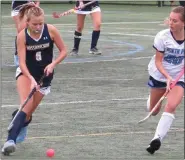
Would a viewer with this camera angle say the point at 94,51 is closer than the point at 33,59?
No

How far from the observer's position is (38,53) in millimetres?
8289

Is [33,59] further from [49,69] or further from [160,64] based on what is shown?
[160,64]

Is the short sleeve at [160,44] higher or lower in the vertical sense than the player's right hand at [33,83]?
higher

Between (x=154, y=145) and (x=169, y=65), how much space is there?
1.05m

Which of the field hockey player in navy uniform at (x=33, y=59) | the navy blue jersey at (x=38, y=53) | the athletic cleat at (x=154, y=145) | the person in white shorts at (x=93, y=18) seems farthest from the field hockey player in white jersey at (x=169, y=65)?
the person in white shorts at (x=93, y=18)

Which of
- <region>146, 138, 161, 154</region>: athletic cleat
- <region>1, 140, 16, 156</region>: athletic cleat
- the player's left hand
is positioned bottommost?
<region>1, 140, 16, 156</region>: athletic cleat

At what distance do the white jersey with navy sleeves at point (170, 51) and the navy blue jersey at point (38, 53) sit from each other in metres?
1.17

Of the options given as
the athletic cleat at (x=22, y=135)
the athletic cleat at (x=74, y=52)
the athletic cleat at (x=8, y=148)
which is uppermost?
the athletic cleat at (x=8, y=148)

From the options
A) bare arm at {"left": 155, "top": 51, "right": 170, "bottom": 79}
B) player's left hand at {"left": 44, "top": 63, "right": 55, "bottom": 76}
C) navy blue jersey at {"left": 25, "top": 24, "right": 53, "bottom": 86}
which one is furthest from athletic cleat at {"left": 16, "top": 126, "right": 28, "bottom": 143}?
bare arm at {"left": 155, "top": 51, "right": 170, "bottom": 79}

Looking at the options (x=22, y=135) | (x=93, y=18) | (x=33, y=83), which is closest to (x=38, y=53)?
(x=33, y=83)

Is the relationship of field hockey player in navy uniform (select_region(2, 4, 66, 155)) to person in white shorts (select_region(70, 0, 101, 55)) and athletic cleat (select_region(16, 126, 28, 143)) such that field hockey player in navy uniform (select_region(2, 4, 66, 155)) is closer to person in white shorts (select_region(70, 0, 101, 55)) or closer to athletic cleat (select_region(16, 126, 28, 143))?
athletic cleat (select_region(16, 126, 28, 143))

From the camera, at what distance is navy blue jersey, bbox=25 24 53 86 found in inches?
325

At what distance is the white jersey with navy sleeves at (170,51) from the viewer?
8305mm

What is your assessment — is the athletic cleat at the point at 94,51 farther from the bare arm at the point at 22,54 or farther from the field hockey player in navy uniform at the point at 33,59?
the bare arm at the point at 22,54
